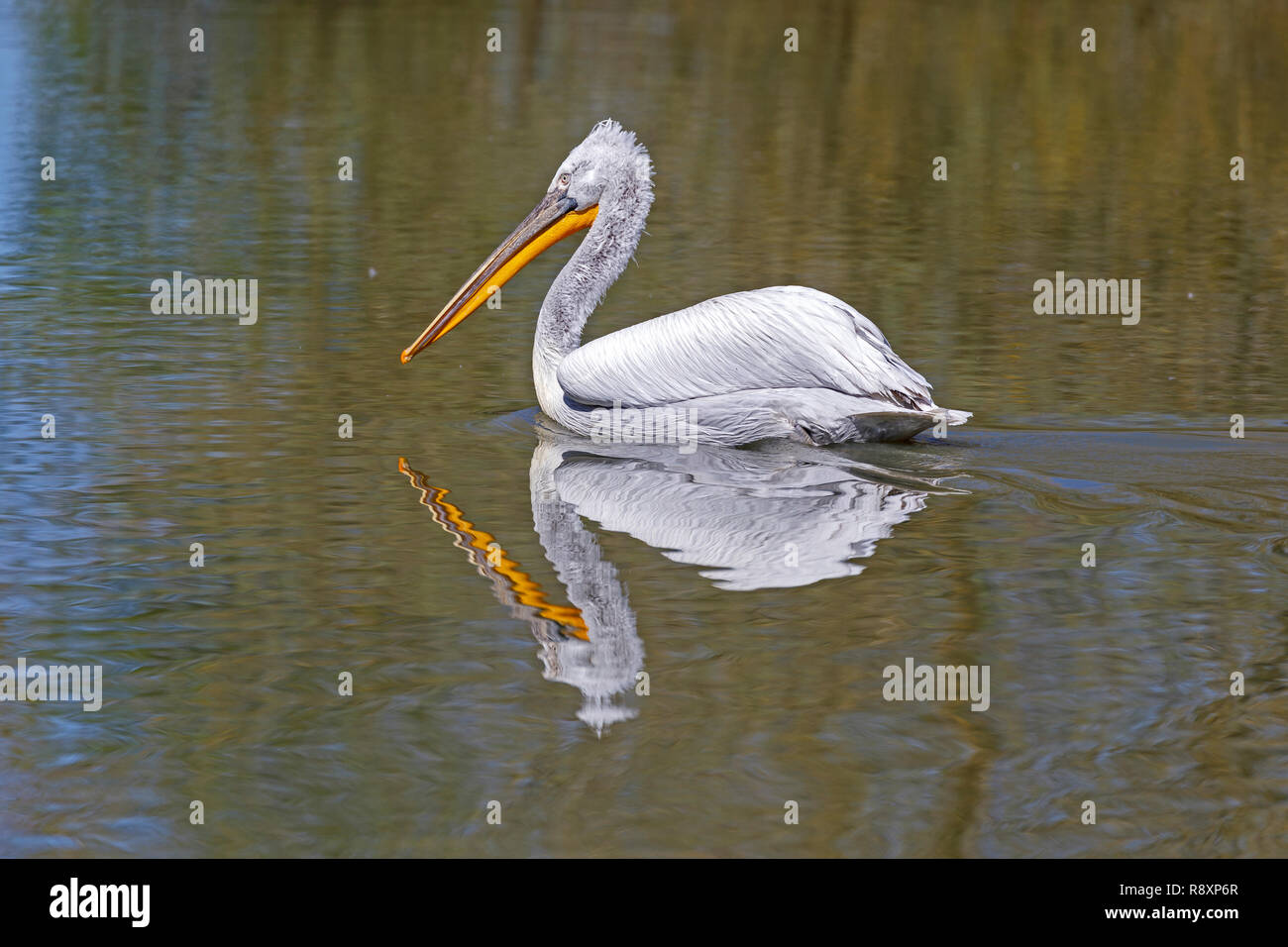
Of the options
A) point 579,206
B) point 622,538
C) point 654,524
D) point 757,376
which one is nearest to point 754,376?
point 757,376

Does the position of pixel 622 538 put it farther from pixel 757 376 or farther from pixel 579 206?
pixel 579 206

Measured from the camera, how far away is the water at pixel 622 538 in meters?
3.79

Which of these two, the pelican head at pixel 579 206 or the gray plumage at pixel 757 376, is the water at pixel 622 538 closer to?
the gray plumage at pixel 757 376

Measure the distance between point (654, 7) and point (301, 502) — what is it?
59.3 ft

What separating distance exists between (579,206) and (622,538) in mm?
2373

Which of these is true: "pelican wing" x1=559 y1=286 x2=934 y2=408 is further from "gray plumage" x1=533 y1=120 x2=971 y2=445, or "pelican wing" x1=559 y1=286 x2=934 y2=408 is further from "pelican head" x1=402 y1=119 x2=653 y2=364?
"pelican head" x1=402 y1=119 x2=653 y2=364

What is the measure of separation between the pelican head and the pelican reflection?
33.9 inches

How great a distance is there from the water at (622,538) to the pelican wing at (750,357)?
0.78 feet

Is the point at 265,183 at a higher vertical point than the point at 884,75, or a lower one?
lower

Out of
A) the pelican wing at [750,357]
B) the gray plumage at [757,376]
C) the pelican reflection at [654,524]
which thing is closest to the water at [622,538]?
the pelican reflection at [654,524]

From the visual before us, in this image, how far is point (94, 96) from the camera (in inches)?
639
